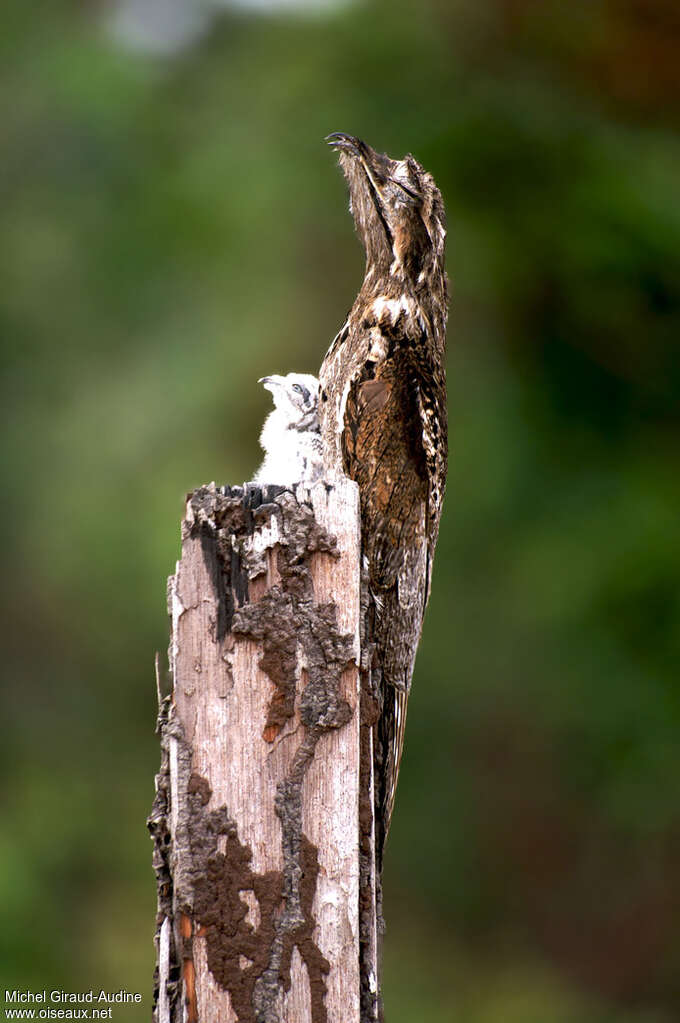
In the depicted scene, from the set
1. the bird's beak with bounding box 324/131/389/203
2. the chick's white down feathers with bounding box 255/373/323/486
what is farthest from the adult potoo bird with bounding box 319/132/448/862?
the chick's white down feathers with bounding box 255/373/323/486

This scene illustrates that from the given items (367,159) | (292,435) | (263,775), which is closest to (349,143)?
(367,159)

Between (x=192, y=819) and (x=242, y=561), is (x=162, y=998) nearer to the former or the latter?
(x=192, y=819)

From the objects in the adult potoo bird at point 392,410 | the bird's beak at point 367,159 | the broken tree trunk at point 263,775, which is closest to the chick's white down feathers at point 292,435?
the adult potoo bird at point 392,410

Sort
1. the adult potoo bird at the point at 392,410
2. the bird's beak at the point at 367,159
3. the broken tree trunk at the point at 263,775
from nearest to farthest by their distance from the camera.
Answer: the broken tree trunk at the point at 263,775 < the adult potoo bird at the point at 392,410 < the bird's beak at the point at 367,159

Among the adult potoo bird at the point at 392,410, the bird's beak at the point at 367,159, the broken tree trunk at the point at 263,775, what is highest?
the bird's beak at the point at 367,159

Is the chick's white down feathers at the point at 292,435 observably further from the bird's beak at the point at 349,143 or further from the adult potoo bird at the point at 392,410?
the bird's beak at the point at 349,143

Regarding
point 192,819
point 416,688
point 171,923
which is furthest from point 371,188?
point 416,688
